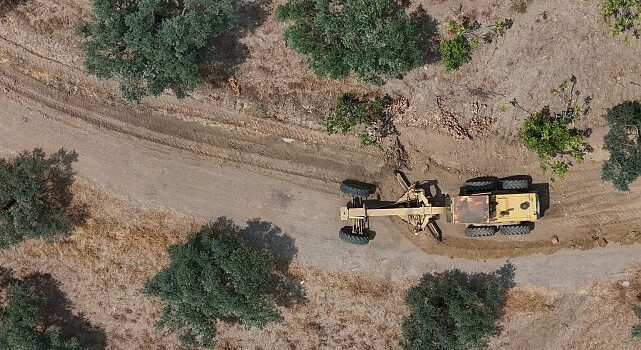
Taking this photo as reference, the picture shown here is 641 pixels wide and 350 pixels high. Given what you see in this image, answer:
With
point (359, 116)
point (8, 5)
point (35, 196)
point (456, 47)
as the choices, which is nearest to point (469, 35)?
point (456, 47)

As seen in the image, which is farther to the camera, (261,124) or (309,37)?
(261,124)

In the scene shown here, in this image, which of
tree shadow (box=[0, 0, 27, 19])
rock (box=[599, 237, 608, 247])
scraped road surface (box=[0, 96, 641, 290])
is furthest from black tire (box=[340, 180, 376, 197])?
tree shadow (box=[0, 0, 27, 19])

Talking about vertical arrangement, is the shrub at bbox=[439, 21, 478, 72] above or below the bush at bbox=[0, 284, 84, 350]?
above

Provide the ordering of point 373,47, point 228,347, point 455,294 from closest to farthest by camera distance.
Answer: point 373,47
point 455,294
point 228,347

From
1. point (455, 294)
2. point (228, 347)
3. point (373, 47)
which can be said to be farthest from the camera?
point (228, 347)

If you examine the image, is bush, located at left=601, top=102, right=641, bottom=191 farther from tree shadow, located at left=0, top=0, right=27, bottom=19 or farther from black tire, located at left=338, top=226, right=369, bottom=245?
tree shadow, located at left=0, top=0, right=27, bottom=19

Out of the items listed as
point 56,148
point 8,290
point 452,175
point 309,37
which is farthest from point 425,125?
point 8,290

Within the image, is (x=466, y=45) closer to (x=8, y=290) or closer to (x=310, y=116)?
(x=310, y=116)
